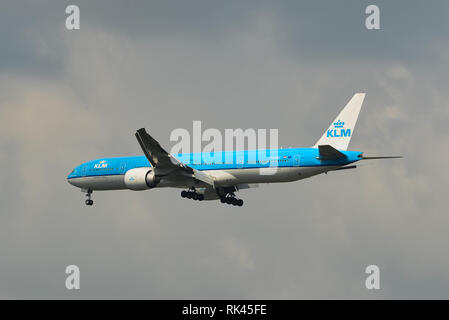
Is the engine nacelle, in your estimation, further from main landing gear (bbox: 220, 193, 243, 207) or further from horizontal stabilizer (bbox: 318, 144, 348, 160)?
horizontal stabilizer (bbox: 318, 144, 348, 160)

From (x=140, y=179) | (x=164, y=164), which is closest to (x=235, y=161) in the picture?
(x=164, y=164)

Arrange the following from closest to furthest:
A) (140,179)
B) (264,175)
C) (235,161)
Answer: 1. (264,175)
2. (235,161)
3. (140,179)

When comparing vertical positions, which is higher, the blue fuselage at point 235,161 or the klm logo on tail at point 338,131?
the klm logo on tail at point 338,131

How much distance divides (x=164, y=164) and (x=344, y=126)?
14916 millimetres

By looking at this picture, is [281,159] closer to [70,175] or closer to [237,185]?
[237,185]

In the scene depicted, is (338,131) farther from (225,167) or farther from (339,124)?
(225,167)

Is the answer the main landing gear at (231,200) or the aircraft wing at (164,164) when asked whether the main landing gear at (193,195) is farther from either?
the main landing gear at (231,200)

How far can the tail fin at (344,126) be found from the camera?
3157 inches

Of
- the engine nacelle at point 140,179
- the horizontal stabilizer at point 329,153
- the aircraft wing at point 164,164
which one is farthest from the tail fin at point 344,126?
the engine nacelle at point 140,179

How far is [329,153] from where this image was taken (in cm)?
7531

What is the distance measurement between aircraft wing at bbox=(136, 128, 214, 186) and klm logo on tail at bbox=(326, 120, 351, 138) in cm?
1036

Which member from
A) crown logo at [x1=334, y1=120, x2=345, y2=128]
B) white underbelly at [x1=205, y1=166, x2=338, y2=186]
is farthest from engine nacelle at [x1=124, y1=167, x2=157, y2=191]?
crown logo at [x1=334, y1=120, x2=345, y2=128]
